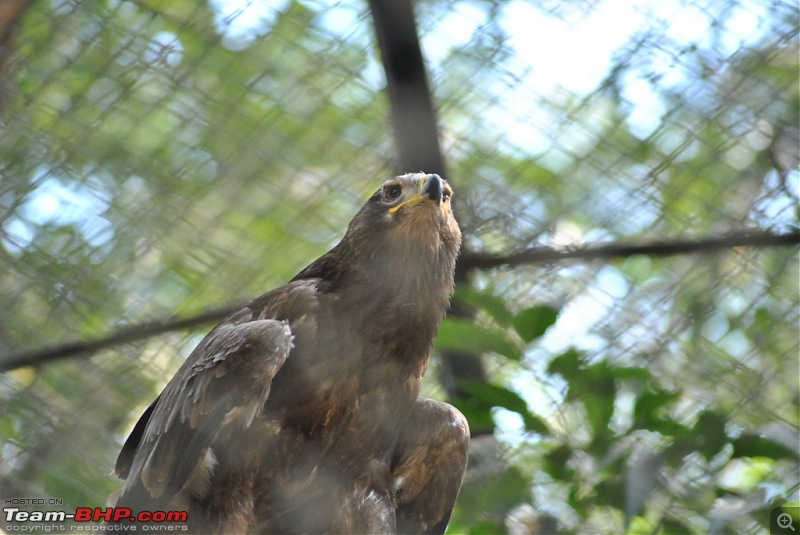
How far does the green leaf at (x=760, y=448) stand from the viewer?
11.2ft

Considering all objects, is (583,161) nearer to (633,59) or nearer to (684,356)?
(633,59)

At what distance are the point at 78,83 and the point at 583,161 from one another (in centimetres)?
203

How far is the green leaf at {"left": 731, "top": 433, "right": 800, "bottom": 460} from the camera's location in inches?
134

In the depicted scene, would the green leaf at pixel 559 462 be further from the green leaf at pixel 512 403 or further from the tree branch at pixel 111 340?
the tree branch at pixel 111 340

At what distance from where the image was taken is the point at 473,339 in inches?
139

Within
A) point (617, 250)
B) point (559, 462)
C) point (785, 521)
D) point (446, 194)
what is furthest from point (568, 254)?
point (785, 521)

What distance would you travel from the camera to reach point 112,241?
13.1 ft

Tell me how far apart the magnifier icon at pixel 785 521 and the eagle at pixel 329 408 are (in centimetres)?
111

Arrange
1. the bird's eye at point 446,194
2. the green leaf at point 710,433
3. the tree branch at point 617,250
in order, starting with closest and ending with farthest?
the green leaf at point 710,433
the bird's eye at point 446,194
the tree branch at point 617,250

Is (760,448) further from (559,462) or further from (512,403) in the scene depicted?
(512,403)

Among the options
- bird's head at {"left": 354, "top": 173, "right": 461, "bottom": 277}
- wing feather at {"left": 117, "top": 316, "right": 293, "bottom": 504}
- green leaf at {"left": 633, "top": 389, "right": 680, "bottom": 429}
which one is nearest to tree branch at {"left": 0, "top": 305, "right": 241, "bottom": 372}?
bird's head at {"left": 354, "top": 173, "right": 461, "bottom": 277}

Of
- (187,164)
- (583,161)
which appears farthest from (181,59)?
(583,161)

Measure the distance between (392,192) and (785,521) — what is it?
178 centimetres

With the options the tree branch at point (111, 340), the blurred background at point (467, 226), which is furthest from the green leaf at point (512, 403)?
the tree branch at point (111, 340)
